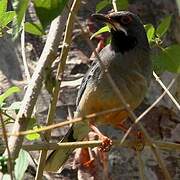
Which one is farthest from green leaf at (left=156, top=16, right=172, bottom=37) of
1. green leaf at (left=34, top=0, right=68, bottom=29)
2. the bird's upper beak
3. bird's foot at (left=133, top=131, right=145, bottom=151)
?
green leaf at (left=34, top=0, right=68, bottom=29)

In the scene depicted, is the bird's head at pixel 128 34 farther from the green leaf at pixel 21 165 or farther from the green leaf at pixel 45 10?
the green leaf at pixel 45 10

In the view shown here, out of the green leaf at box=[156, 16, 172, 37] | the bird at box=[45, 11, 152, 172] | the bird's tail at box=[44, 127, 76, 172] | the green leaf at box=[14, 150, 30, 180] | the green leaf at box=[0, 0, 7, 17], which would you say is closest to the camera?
the green leaf at box=[14, 150, 30, 180]

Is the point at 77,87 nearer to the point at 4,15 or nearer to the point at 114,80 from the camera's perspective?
the point at 114,80

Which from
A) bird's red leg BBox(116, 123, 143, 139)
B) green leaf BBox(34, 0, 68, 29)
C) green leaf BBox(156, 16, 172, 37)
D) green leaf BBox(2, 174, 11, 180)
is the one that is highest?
green leaf BBox(34, 0, 68, 29)

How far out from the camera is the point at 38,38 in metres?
3.94

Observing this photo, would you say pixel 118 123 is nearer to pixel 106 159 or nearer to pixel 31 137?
pixel 106 159

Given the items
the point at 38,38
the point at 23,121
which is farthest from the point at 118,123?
the point at 23,121

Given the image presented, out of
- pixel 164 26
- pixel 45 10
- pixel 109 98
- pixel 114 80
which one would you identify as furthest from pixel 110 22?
pixel 45 10

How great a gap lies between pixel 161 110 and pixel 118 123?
337 millimetres

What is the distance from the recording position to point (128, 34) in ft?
13.3

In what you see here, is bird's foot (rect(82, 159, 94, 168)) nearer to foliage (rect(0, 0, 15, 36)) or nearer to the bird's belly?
the bird's belly

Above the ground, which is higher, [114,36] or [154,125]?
[114,36]

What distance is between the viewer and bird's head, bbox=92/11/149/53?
3.85 meters

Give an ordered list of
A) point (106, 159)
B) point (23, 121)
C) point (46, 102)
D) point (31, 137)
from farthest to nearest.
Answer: point (46, 102)
point (106, 159)
point (31, 137)
point (23, 121)
